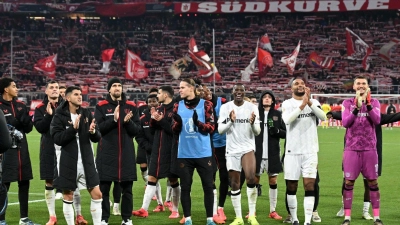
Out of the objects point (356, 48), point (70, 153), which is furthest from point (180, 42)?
point (70, 153)

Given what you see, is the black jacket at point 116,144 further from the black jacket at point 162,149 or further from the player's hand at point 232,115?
the player's hand at point 232,115

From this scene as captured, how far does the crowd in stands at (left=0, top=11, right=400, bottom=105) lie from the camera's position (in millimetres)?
54906

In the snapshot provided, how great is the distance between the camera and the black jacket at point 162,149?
1327cm

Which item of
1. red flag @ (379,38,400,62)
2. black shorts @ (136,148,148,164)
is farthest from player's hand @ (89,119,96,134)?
red flag @ (379,38,400,62)

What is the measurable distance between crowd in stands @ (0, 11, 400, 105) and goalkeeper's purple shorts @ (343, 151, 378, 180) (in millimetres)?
40622

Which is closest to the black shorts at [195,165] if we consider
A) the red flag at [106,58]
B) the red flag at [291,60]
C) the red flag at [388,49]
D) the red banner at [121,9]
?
the red flag at [291,60]

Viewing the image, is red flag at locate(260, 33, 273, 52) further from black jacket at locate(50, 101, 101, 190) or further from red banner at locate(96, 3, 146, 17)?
black jacket at locate(50, 101, 101, 190)

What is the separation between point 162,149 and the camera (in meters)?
13.5

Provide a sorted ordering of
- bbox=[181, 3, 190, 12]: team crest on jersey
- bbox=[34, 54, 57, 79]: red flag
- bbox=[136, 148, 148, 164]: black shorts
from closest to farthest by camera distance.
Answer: bbox=[136, 148, 148, 164]: black shorts < bbox=[34, 54, 57, 79]: red flag < bbox=[181, 3, 190, 12]: team crest on jersey

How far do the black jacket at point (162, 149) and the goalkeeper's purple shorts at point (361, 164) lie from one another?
9.46ft

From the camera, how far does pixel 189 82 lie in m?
12.4

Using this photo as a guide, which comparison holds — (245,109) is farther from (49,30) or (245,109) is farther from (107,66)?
(49,30)

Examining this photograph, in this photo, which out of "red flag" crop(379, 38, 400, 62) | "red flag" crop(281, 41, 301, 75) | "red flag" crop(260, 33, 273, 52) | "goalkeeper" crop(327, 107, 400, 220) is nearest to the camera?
"goalkeeper" crop(327, 107, 400, 220)

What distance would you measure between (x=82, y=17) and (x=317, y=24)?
57.8 ft
